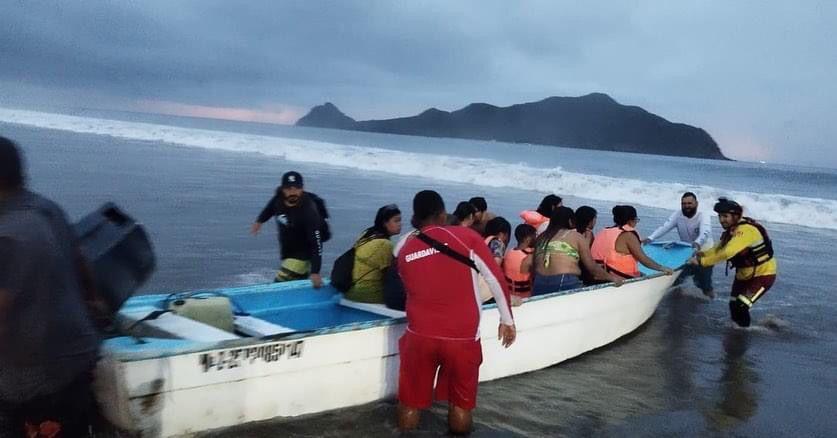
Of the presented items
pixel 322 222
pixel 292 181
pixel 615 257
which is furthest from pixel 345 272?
pixel 615 257

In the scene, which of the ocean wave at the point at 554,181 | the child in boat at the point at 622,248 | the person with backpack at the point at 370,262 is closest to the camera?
the person with backpack at the point at 370,262

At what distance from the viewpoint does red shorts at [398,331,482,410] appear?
4480mm

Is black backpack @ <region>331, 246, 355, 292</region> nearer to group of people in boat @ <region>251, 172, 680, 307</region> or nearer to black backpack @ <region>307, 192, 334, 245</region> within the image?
group of people in boat @ <region>251, 172, 680, 307</region>

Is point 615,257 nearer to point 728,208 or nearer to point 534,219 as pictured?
A: point 534,219

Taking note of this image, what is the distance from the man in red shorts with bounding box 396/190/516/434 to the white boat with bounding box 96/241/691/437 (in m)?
0.59

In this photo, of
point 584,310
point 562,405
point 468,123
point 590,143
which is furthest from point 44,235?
point 468,123

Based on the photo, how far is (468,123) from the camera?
14138cm

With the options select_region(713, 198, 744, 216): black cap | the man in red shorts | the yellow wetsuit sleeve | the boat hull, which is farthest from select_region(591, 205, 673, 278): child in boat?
the man in red shorts

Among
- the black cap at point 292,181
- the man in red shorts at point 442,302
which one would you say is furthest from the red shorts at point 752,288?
Answer: the black cap at point 292,181

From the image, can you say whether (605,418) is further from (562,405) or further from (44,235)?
(44,235)

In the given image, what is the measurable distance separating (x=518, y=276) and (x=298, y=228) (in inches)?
80.8

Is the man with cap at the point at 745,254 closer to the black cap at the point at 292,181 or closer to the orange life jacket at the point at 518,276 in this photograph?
the orange life jacket at the point at 518,276

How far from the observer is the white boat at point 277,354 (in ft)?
13.4

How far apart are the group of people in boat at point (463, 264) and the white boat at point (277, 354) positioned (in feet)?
1.00
